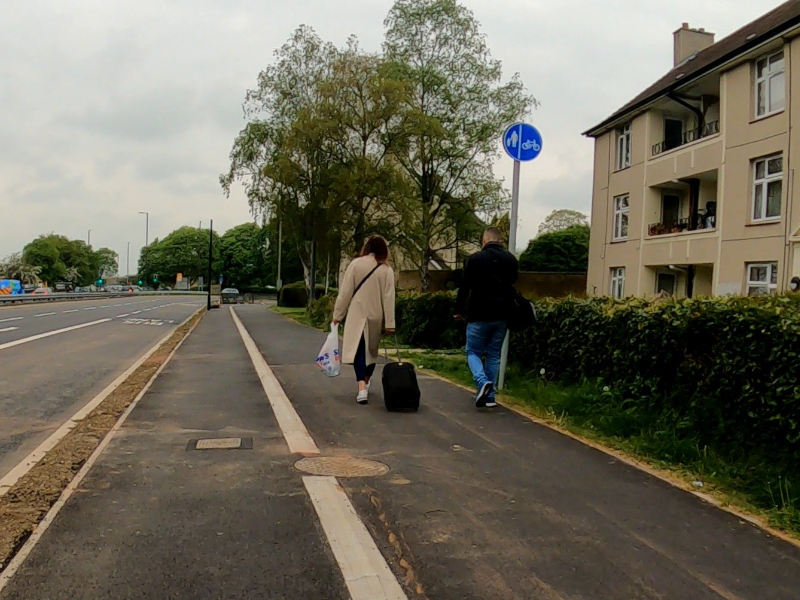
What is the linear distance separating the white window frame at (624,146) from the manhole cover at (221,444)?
25209 mm

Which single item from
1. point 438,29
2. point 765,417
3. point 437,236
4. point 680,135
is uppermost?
point 438,29

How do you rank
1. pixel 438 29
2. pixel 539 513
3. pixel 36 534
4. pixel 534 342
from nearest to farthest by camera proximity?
pixel 36 534, pixel 539 513, pixel 534 342, pixel 438 29

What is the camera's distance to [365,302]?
8.06 m

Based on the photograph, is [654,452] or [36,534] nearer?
[36,534]

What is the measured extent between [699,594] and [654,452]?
8.84ft

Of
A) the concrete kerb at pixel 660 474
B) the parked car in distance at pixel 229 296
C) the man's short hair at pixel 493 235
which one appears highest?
the man's short hair at pixel 493 235

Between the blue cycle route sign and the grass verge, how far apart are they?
→ 2.73 m

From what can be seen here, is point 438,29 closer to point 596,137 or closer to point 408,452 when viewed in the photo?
point 596,137

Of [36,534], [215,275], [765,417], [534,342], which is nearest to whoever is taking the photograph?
[36,534]

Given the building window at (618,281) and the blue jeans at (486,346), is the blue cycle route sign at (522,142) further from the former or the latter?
the building window at (618,281)

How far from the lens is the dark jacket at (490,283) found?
7.79 metres

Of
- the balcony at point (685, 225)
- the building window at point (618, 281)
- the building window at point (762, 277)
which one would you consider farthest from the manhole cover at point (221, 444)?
the building window at point (618, 281)

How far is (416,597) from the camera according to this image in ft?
9.99

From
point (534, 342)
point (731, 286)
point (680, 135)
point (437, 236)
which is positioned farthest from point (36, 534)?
point (437, 236)
